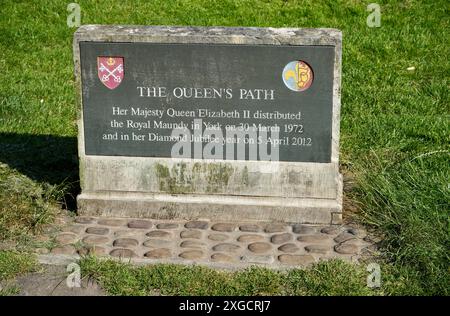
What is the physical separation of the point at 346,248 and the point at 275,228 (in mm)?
628

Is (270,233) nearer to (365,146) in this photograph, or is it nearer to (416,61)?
(365,146)

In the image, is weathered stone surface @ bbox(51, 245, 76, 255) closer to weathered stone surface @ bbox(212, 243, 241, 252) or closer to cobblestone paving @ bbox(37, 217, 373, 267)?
cobblestone paving @ bbox(37, 217, 373, 267)

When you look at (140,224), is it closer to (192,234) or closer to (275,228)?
(192,234)

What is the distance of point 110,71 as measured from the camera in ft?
21.9

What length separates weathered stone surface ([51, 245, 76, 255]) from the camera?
6305mm

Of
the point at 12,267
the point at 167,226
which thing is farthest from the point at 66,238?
the point at 167,226

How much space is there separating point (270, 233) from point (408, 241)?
107 centimetres

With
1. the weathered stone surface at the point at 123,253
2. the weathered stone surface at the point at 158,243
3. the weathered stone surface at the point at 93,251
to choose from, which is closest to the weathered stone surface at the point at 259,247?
the weathered stone surface at the point at 158,243

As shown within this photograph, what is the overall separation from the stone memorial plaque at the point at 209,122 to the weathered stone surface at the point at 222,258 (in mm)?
641

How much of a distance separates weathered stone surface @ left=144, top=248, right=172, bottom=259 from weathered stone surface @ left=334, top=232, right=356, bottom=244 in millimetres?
1243

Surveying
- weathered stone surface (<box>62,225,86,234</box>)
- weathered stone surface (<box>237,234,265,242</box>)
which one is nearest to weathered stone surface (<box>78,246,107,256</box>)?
weathered stone surface (<box>62,225,86,234</box>)

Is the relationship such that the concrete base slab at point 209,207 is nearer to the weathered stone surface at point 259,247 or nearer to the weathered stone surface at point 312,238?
the weathered stone surface at point 312,238

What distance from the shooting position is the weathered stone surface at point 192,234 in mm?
6562

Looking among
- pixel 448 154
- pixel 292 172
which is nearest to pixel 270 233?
pixel 292 172
